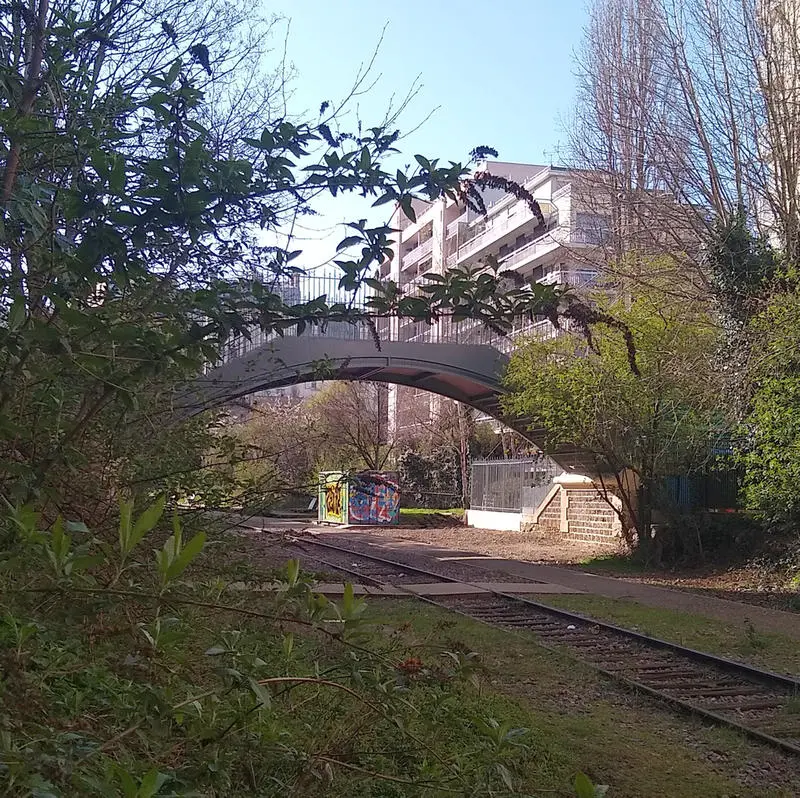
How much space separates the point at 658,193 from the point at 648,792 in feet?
58.0

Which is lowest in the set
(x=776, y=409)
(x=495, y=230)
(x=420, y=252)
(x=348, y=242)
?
(x=348, y=242)

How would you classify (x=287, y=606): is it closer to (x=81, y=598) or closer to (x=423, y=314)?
(x=81, y=598)

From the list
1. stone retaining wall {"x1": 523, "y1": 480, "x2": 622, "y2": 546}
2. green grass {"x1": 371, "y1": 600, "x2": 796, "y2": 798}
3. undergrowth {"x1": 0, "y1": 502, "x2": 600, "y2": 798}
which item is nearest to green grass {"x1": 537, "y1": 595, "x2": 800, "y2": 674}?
green grass {"x1": 371, "y1": 600, "x2": 796, "y2": 798}

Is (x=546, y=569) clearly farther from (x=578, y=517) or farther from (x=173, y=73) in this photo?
(x=173, y=73)

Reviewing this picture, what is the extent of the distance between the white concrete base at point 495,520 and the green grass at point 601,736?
21636 mm

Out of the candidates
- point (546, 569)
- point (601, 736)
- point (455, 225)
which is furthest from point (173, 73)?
point (455, 225)

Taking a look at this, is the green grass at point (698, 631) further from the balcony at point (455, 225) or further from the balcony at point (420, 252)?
the balcony at point (420, 252)

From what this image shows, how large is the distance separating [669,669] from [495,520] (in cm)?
2406

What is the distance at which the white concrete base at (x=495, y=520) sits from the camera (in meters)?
31.2

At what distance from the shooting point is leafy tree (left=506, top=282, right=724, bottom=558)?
726 inches

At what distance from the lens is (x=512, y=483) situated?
104ft

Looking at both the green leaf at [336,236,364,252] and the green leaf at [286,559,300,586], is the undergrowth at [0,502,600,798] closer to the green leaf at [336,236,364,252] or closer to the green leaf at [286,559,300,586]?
the green leaf at [286,559,300,586]

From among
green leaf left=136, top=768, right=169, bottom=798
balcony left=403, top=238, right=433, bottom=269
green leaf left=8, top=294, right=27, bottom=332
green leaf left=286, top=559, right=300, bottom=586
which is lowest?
green leaf left=136, top=768, right=169, bottom=798

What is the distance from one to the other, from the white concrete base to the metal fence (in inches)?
7.9
